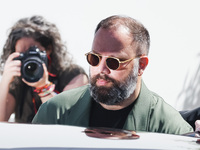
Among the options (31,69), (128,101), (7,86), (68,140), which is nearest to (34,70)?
(31,69)

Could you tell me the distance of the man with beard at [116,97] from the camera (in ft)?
5.74

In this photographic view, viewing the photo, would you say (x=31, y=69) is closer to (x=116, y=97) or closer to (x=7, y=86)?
(x=7, y=86)

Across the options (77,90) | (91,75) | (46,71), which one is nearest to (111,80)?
(91,75)

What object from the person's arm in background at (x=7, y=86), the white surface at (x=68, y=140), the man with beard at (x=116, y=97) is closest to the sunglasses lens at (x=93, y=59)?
the man with beard at (x=116, y=97)

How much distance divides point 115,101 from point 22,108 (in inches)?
60.8

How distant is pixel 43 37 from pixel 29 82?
0.37m

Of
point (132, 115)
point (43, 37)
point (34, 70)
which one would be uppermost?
point (43, 37)

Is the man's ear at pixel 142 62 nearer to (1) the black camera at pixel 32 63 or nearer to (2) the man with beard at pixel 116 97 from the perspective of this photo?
(2) the man with beard at pixel 116 97

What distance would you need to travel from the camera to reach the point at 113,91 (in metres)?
1.77

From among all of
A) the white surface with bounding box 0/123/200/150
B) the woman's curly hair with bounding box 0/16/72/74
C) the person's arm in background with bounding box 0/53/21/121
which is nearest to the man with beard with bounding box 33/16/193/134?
the white surface with bounding box 0/123/200/150

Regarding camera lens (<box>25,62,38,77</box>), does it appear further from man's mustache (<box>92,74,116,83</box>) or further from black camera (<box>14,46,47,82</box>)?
man's mustache (<box>92,74,116,83</box>)

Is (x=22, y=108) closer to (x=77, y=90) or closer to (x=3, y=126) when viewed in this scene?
(x=77, y=90)

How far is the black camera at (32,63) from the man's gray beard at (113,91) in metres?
1.22

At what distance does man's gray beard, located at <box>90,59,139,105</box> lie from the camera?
69.2 inches
